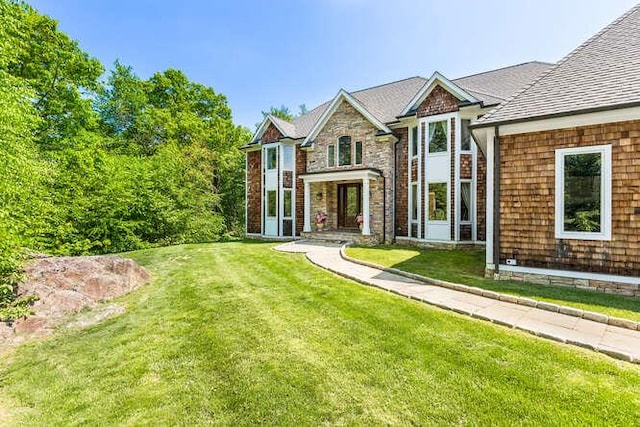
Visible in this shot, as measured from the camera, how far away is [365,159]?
14.9 meters

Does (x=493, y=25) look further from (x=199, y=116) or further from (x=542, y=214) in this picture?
(x=199, y=116)

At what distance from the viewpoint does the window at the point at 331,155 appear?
15.9 meters

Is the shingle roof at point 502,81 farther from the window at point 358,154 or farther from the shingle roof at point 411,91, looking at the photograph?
the window at point 358,154

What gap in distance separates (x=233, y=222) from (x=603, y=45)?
2354 centimetres

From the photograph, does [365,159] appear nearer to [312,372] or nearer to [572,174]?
[572,174]

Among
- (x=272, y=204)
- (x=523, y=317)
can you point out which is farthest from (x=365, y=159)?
(x=523, y=317)

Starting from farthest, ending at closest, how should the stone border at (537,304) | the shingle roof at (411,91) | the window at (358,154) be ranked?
the window at (358,154) < the shingle roof at (411,91) < the stone border at (537,304)

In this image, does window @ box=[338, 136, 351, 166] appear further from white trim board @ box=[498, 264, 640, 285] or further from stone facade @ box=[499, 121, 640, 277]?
white trim board @ box=[498, 264, 640, 285]

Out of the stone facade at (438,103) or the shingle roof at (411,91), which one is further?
the shingle roof at (411,91)

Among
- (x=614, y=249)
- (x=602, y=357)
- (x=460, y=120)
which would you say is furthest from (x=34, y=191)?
(x=460, y=120)

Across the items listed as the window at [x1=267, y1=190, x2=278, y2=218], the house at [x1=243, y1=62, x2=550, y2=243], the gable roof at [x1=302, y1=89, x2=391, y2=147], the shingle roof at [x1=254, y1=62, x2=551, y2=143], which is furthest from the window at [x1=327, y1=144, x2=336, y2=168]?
the window at [x1=267, y1=190, x2=278, y2=218]

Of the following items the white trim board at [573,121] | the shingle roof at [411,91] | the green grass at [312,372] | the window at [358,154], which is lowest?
the green grass at [312,372]

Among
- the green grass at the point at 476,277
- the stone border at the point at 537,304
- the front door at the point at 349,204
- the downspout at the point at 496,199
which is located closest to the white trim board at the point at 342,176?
the front door at the point at 349,204

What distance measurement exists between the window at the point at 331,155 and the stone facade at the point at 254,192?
16.0ft
